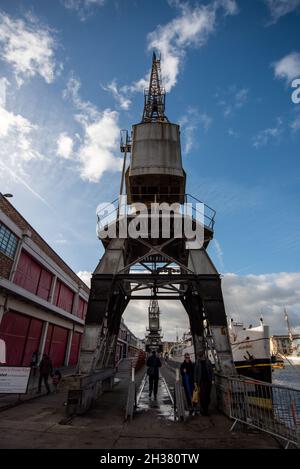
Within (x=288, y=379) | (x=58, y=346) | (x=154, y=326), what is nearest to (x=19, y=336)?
(x=58, y=346)

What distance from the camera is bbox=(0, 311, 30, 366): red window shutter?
15.8m

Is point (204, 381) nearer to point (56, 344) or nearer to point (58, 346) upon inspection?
point (56, 344)

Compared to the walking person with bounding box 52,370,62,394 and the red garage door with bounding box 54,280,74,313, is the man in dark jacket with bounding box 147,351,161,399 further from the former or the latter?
the red garage door with bounding box 54,280,74,313

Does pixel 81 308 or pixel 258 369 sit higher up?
pixel 81 308

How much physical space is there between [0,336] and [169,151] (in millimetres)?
14060

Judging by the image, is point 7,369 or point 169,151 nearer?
point 7,369

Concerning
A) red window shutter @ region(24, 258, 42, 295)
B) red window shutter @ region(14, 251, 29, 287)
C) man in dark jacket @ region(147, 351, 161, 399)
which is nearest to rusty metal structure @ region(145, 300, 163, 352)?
red window shutter @ region(24, 258, 42, 295)

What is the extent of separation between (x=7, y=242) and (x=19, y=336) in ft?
22.6

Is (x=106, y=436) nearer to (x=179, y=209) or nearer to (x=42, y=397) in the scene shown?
(x=42, y=397)

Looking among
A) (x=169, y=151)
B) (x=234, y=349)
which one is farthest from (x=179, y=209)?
(x=234, y=349)

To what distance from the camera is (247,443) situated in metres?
5.46

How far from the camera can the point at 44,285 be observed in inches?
853
